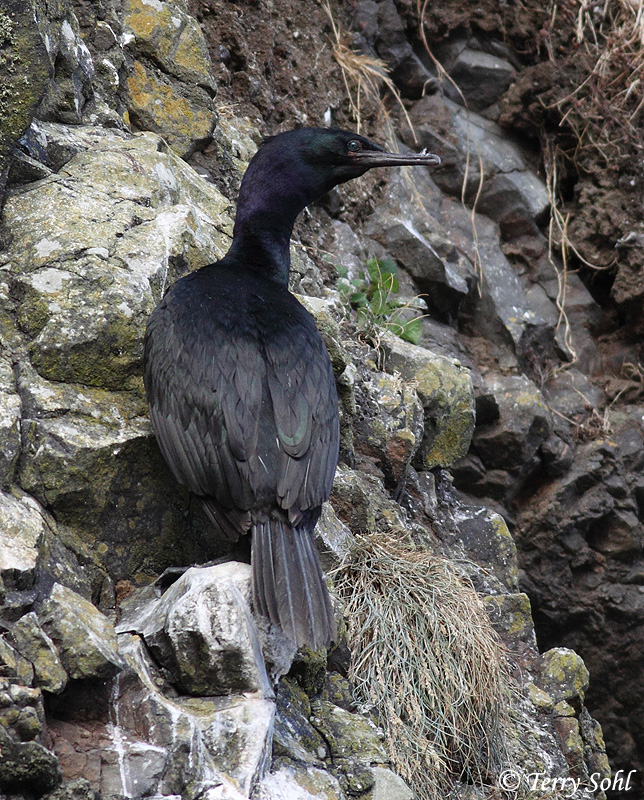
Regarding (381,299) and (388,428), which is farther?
(381,299)

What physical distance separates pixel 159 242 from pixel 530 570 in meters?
3.45

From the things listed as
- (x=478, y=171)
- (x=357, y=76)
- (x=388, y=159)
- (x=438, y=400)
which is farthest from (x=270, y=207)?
(x=478, y=171)

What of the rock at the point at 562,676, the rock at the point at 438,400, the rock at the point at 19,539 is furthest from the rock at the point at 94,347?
the rock at the point at 562,676

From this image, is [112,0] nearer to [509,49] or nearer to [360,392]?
[360,392]

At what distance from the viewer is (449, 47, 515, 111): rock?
6.86m

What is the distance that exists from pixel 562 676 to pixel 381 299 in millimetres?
2274

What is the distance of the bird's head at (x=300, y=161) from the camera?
389 cm

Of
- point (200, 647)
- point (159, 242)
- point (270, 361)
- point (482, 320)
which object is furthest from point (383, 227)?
point (200, 647)

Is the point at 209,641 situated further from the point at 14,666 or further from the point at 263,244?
the point at 263,244

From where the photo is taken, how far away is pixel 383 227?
6039 millimetres

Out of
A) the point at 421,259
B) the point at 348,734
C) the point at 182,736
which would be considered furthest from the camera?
the point at 421,259

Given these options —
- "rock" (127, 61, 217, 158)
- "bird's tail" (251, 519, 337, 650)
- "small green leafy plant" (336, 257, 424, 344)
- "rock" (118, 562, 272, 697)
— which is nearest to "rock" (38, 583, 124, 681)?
"rock" (118, 562, 272, 697)

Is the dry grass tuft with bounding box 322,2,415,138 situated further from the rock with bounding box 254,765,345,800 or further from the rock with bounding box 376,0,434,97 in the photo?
the rock with bounding box 254,765,345,800

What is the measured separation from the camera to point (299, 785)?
2.50 meters
